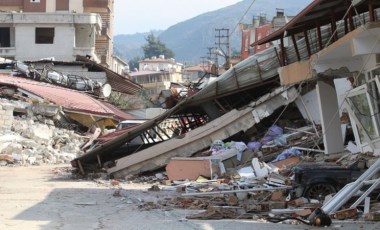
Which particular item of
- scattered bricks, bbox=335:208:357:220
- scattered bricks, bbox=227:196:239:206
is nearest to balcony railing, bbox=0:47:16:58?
scattered bricks, bbox=227:196:239:206

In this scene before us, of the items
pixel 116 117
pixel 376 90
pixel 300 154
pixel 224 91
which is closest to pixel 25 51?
pixel 116 117

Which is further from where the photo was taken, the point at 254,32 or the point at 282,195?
the point at 254,32

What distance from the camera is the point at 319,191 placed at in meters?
10.5

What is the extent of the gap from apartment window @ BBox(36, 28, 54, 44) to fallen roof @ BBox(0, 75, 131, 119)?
15.0 meters

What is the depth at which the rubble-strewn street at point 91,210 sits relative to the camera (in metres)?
8.66

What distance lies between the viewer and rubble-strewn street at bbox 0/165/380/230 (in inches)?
341

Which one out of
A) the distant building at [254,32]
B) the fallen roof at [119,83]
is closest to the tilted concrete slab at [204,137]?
the fallen roof at [119,83]

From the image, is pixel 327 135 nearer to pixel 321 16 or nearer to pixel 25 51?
pixel 321 16

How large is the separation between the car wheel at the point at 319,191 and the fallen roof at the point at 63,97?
2112 cm

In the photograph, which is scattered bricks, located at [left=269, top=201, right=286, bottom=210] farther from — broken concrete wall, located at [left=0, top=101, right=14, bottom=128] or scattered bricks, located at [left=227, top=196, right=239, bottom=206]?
broken concrete wall, located at [left=0, top=101, right=14, bottom=128]

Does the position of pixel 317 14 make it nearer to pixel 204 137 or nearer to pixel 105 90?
pixel 204 137

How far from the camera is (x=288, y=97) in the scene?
18.0 metres

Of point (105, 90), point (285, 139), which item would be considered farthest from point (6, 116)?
point (285, 139)

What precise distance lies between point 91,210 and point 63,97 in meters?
21.7
